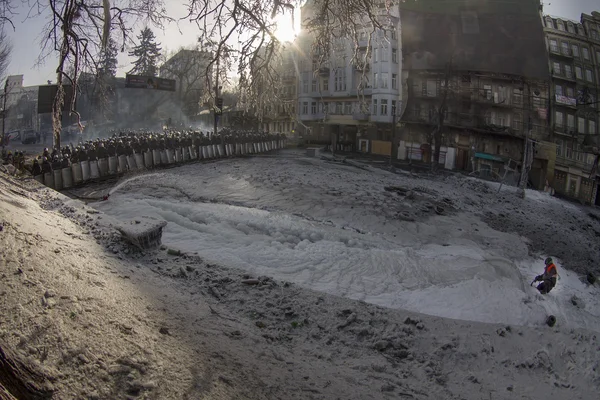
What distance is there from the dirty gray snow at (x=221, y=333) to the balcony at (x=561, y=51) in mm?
12287

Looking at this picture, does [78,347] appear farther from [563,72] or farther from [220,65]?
[563,72]

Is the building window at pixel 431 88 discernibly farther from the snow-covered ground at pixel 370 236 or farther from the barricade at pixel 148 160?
the barricade at pixel 148 160

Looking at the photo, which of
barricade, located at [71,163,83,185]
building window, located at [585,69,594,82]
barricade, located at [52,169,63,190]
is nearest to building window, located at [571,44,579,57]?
building window, located at [585,69,594,82]

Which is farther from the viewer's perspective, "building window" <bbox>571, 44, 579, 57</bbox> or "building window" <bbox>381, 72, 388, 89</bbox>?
"building window" <bbox>381, 72, 388, 89</bbox>

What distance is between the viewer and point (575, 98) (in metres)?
17.2

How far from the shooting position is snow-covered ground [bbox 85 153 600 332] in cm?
757

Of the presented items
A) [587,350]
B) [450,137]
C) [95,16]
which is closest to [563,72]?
[450,137]

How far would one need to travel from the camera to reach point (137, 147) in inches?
811

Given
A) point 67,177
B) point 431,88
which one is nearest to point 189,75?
point 67,177

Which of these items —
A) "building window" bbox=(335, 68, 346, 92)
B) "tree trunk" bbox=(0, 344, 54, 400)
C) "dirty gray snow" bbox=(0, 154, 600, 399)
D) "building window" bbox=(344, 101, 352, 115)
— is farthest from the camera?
"building window" bbox=(344, 101, 352, 115)

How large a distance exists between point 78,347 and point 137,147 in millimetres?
19103

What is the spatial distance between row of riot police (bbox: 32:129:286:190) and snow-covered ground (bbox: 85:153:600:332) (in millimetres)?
2072

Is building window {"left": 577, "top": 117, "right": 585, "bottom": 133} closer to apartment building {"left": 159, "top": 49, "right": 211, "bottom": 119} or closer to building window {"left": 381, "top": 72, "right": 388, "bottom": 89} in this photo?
building window {"left": 381, "top": 72, "right": 388, "bottom": 89}

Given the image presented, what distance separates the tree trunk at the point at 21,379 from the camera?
8.00 feet
